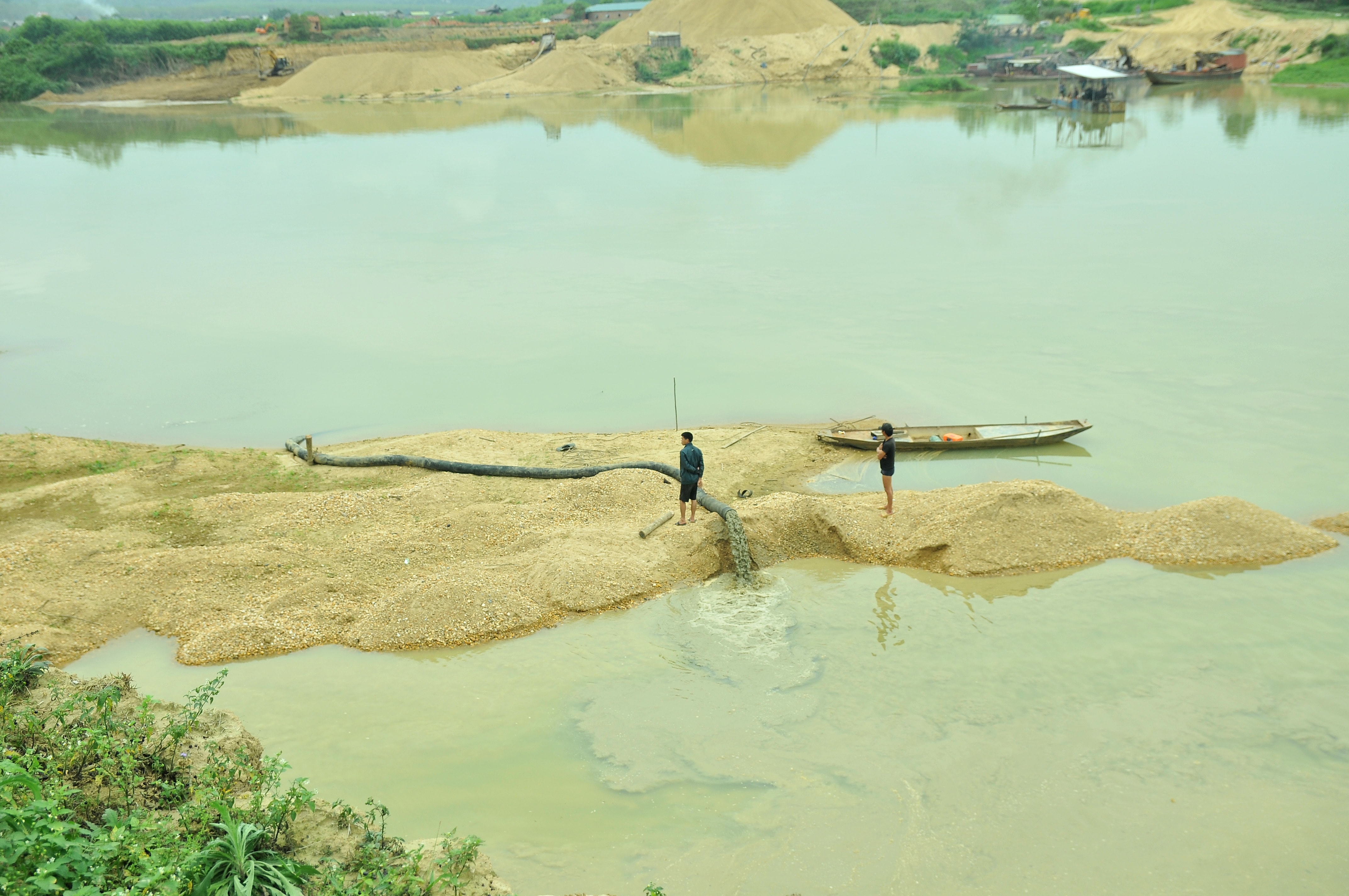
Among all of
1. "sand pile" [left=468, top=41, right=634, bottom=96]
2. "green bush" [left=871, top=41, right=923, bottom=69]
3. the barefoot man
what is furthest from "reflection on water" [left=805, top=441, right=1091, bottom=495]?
"green bush" [left=871, top=41, right=923, bottom=69]

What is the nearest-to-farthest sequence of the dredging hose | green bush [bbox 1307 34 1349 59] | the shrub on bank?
the shrub on bank → the dredging hose → green bush [bbox 1307 34 1349 59]

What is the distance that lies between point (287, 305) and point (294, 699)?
17407 millimetres

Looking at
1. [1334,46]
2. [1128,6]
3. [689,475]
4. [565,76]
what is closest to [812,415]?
[689,475]

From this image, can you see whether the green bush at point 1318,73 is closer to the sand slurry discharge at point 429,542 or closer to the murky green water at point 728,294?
the murky green water at point 728,294

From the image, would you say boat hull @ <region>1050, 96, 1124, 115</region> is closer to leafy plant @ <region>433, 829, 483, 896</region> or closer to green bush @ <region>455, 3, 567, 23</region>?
leafy plant @ <region>433, 829, 483, 896</region>

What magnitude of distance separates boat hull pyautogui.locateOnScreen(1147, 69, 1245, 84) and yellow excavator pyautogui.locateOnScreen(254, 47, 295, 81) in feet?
228

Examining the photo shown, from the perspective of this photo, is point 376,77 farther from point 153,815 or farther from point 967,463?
point 153,815

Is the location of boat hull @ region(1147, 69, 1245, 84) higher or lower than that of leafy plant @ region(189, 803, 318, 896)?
higher

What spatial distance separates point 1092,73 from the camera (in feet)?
164

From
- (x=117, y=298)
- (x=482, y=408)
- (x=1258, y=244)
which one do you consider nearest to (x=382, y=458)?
(x=482, y=408)

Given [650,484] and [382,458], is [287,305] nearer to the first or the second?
[382,458]

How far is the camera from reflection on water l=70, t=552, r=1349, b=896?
24.3 ft

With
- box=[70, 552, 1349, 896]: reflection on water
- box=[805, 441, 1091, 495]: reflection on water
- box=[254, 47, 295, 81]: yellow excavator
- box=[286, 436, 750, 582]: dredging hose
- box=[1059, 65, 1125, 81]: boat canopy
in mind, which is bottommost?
box=[70, 552, 1349, 896]: reflection on water

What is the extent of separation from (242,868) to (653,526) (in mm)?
7304
